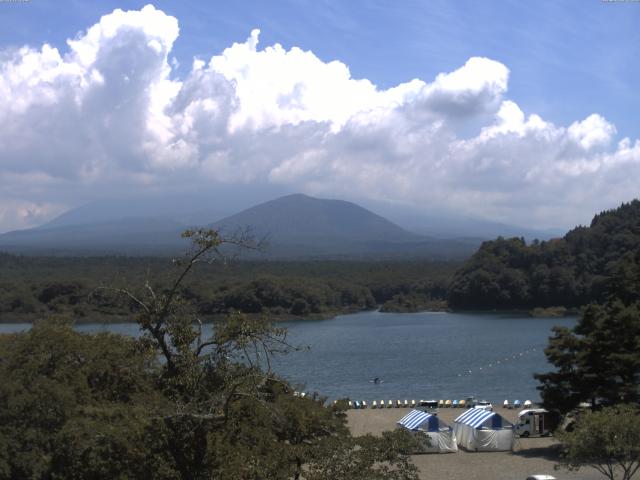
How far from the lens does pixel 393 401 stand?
2838 centimetres

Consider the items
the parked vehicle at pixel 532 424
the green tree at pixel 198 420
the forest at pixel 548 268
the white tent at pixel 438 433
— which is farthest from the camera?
the forest at pixel 548 268

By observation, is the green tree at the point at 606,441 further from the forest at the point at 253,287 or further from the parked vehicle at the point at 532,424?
the forest at the point at 253,287

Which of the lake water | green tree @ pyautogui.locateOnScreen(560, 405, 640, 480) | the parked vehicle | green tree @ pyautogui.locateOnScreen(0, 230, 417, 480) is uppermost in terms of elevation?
green tree @ pyautogui.locateOnScreen(0, 230, 417, 480)

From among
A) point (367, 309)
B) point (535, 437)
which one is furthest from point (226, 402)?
point (367, 309)

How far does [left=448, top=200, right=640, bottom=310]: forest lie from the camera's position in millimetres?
65375

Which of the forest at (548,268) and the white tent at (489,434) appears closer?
the white tent at (489,434)

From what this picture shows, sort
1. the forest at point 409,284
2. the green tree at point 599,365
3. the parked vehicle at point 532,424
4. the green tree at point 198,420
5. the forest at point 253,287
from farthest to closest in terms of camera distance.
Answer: the forest at point 409,284
the forest at point 253,287
the parked vehicle at point 532,424
the green tree at point 599,365
the green tree at point 198,420

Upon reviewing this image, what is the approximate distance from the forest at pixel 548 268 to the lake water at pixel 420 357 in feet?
15.9

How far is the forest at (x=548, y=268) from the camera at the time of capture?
65.4m

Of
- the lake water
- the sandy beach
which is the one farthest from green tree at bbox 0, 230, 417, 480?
the lake water

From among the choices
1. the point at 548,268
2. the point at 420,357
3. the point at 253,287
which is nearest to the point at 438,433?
the point at 420,357

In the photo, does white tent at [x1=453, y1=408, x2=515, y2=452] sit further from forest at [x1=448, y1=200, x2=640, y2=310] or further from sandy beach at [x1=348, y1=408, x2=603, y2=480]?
forest at [x1=448, y1=200, x2=640, y2=310]

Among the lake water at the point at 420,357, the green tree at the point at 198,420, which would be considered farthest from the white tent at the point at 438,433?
the green tree at the point at 198,420

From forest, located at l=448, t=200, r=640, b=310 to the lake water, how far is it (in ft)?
15.9
